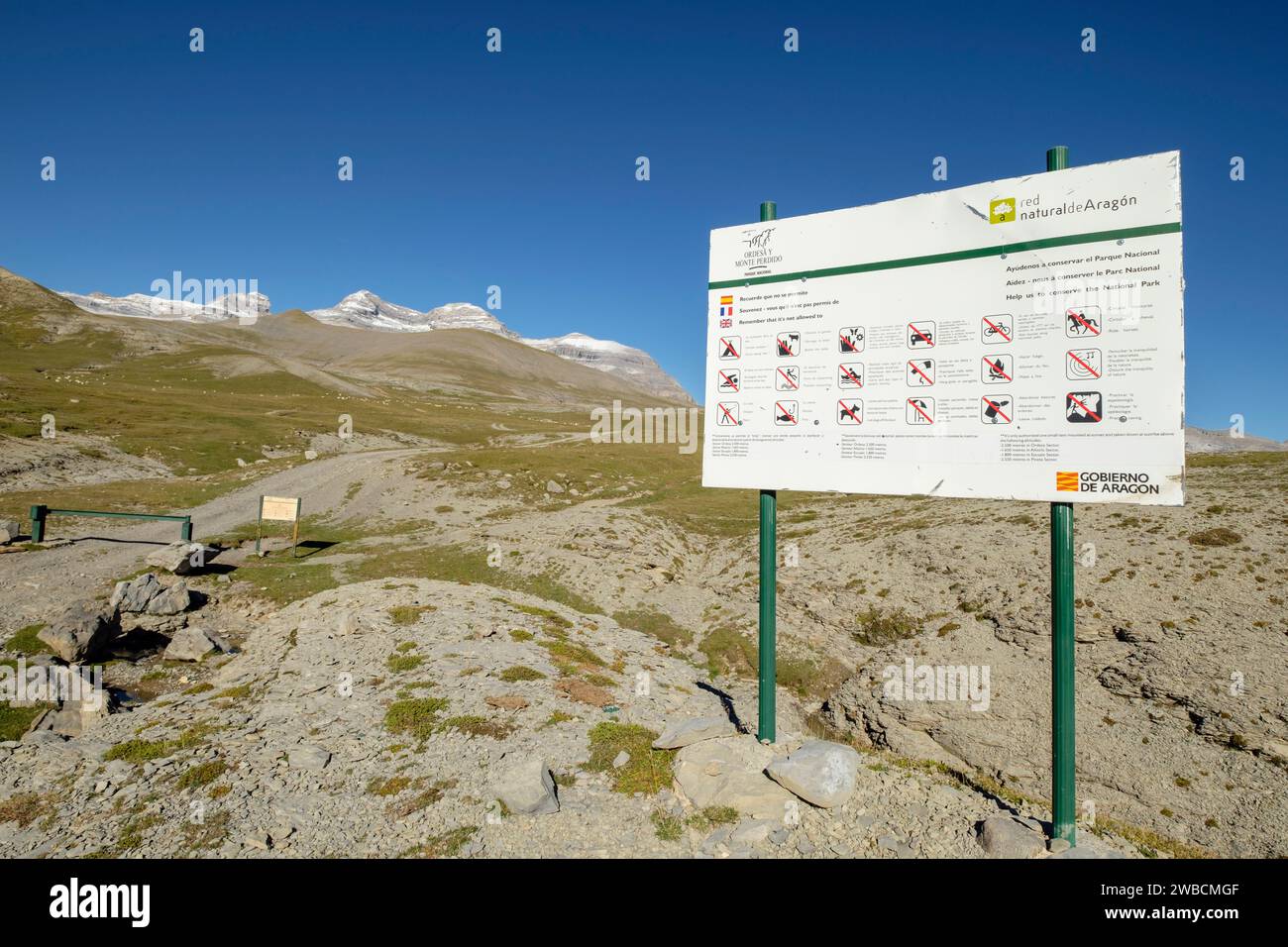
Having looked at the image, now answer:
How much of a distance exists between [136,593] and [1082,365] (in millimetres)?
30744

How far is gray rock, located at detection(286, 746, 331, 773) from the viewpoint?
11.2m

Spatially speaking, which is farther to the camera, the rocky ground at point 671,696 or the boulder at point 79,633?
the boulder at point 79,633

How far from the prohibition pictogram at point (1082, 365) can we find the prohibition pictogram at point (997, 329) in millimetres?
889

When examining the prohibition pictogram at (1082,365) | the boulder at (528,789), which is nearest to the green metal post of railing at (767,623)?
the boulder at (528,789)

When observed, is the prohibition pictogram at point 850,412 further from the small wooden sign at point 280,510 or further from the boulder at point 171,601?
the small wooden sign at point 280,510

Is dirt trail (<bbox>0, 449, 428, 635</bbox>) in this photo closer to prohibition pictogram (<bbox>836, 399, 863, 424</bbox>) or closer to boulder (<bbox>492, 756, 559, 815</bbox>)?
boulder (<bbox>492, 756, 559, 815</bbox>)

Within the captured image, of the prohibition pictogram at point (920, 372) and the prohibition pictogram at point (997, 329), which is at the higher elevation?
the prohibition pictogram at point (997, 329)

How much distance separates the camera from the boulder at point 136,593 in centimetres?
2211

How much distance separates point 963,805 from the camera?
9477mm

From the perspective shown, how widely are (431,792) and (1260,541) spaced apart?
2723cm

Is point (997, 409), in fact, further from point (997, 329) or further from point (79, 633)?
point (79, 633)

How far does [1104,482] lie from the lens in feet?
28.3

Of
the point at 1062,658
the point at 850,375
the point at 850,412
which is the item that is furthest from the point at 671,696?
the point at 850,375

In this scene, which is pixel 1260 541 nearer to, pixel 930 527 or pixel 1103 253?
pixel 930 527
